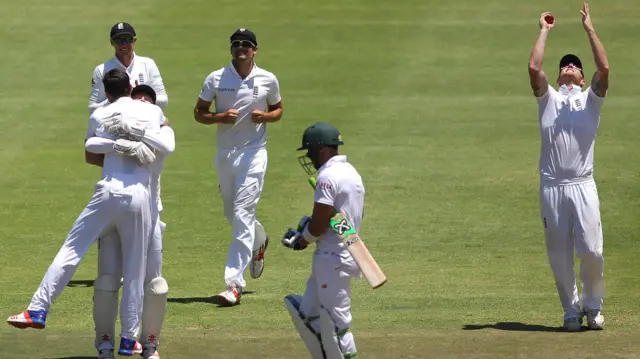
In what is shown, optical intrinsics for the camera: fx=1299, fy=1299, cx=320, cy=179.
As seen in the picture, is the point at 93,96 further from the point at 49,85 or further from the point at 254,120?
the point at 49,85

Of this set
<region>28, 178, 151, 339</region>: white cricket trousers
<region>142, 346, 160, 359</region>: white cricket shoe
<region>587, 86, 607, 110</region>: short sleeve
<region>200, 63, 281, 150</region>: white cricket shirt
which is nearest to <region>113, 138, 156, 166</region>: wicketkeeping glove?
<region>28, 178, 151, 339</region>: white cricket trousers

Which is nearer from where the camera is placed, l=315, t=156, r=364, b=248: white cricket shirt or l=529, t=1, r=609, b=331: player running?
l=315, t=156, r=364, b=248: white cricket shirt

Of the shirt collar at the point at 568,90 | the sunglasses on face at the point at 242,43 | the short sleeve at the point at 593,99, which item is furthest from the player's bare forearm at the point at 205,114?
the short sleeve at the point at 593,99

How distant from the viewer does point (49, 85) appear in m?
22.1

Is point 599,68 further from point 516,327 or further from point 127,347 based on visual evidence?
point 127,347

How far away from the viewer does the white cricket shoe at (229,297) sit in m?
11.7

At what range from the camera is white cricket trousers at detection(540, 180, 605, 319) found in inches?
416

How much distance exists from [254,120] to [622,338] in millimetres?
4059

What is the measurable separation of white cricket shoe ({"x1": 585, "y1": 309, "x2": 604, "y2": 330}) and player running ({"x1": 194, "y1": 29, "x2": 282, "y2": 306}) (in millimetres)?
3209

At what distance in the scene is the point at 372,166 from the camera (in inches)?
710

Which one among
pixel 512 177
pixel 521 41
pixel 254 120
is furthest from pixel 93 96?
pixel 521 41

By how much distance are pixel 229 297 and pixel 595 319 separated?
10.7 feet

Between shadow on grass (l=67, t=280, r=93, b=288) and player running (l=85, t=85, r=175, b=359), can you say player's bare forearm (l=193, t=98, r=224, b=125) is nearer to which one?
shadow on grass (l=67, t=280, r=93, b=288)

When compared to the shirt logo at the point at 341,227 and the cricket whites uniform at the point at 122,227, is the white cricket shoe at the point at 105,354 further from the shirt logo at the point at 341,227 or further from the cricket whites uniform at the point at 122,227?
the shirt logo at the point at 341,227
